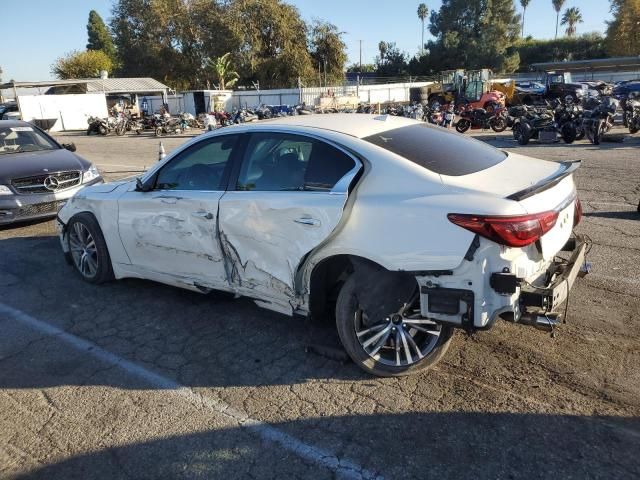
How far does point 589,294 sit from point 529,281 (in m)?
1.83

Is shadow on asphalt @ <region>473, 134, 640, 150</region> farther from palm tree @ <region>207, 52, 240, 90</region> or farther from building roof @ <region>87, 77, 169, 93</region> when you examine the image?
palm tree @ <region>207, 52, 240, 90</region>

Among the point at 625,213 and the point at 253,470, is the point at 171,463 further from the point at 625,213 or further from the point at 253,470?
the point at 625,213

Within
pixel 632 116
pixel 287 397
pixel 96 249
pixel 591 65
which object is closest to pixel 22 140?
pixel 96 249

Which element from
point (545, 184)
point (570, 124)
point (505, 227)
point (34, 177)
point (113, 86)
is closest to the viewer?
point (505, 227)

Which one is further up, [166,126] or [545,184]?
[545,184]

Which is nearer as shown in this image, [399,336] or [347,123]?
[399,336]

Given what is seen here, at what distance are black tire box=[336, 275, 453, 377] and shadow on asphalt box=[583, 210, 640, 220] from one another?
Answer: 4.91 metres

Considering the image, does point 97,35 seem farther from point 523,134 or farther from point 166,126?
point 523,134

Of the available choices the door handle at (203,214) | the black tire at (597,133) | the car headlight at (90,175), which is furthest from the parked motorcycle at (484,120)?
the door handle at (203,214)

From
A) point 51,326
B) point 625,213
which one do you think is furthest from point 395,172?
point 625,213

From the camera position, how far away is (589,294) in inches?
178

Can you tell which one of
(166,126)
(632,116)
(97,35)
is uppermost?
(97,35)

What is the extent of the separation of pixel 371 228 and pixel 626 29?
240ft

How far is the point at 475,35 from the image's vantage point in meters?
71.7
